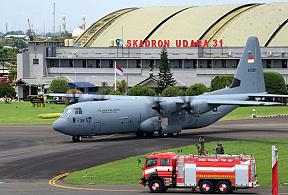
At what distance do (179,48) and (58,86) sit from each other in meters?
28.8

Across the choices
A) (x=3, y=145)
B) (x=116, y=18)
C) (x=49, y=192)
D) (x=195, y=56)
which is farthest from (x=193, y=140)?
(x=116, y=18)

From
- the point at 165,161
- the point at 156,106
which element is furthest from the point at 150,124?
the point at 165,161

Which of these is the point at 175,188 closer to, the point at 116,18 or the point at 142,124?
the point at 142,124

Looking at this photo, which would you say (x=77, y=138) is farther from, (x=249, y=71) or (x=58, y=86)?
(x=58, y=86)

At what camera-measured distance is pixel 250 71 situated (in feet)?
205

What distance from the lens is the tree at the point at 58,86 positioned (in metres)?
119

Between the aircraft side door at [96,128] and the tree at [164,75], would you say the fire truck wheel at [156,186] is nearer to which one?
the aircraft side door at [96,128]

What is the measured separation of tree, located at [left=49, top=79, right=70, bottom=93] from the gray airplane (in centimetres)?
5895

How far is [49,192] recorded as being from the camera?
96.3 feet

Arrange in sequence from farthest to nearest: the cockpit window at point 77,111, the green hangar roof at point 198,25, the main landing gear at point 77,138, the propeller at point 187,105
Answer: the green hangar roof at point 198,25
the main landing gear at point 77,138
the propeller at point 187,105
the cockpit window at point 77,111

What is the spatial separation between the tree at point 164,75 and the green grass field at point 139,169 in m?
63.8

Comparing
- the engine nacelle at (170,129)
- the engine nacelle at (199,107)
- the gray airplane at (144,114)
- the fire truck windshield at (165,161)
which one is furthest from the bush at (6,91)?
the fire truck windshield at (165,161)

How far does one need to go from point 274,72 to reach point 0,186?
283 ft

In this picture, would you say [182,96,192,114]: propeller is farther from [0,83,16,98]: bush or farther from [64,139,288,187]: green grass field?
[0,83,16,98]: bush
